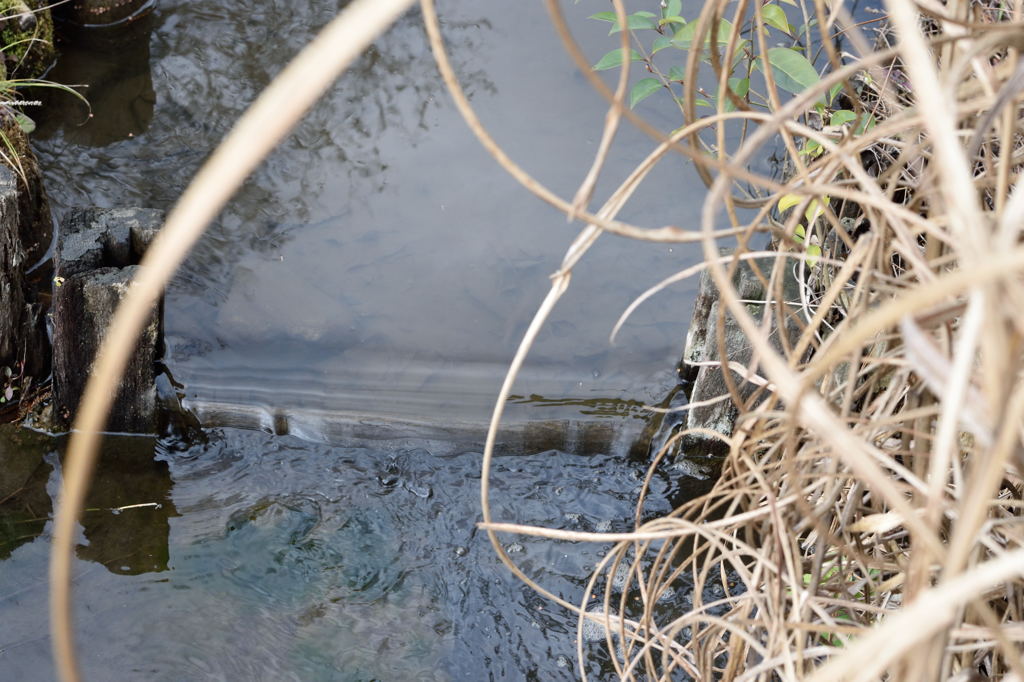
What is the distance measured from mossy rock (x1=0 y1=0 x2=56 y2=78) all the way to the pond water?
12 centimetres

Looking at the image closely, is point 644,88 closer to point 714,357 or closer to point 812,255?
point 714,357

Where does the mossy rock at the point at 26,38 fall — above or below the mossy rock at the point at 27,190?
above

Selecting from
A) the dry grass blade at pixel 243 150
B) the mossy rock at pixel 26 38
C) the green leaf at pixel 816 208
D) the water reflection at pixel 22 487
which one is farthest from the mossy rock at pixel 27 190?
the dry grass blade at pixel 243 150

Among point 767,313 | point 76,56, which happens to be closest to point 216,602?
point 767,313

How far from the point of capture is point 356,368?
3025 mm

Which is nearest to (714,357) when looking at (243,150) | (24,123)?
(243,150)

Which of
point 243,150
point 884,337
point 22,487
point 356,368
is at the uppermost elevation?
point 243,150

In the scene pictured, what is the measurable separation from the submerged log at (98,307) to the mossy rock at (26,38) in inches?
57.2

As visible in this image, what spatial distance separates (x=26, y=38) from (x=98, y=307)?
1.90 m

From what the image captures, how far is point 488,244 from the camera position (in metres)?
3.41

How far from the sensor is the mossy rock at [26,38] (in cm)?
357

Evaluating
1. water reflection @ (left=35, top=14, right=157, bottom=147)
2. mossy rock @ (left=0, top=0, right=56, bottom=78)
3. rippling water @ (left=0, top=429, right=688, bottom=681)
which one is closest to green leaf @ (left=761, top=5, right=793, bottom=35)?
rippling water @ (left=0, top=429, right=688, bottom=681)

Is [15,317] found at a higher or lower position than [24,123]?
lower

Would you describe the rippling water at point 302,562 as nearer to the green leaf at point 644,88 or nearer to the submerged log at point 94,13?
the green leaf at point 644,88
